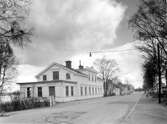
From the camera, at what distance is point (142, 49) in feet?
106

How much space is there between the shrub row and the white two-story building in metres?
9.85

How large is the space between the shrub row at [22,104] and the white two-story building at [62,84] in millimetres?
9850

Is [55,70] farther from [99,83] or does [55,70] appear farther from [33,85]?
[99,83]

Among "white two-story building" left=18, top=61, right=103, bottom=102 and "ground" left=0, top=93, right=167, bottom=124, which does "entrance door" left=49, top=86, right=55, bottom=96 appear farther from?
"ground" left=0, top=93, right=167, bottom=124

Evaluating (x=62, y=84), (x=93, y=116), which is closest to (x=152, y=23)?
(x=93, y=116)

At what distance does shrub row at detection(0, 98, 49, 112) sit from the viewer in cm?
2429

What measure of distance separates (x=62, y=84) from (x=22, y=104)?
1443 cm

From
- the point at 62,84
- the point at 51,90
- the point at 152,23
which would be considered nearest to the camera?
the point at 152,23

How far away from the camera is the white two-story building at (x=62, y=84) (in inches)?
1604

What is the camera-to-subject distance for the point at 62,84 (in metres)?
40.3

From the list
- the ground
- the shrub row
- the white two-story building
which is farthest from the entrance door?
the ground

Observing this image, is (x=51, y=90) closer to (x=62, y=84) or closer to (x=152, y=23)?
(x=62, y=84)

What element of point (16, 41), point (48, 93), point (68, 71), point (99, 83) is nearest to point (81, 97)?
point (68, 71)

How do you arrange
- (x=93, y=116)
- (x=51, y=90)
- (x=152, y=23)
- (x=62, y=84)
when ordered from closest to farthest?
(x=93, y=116) < (x=152, y=23) < (x=62, y=84) < (x=51, y=90)
